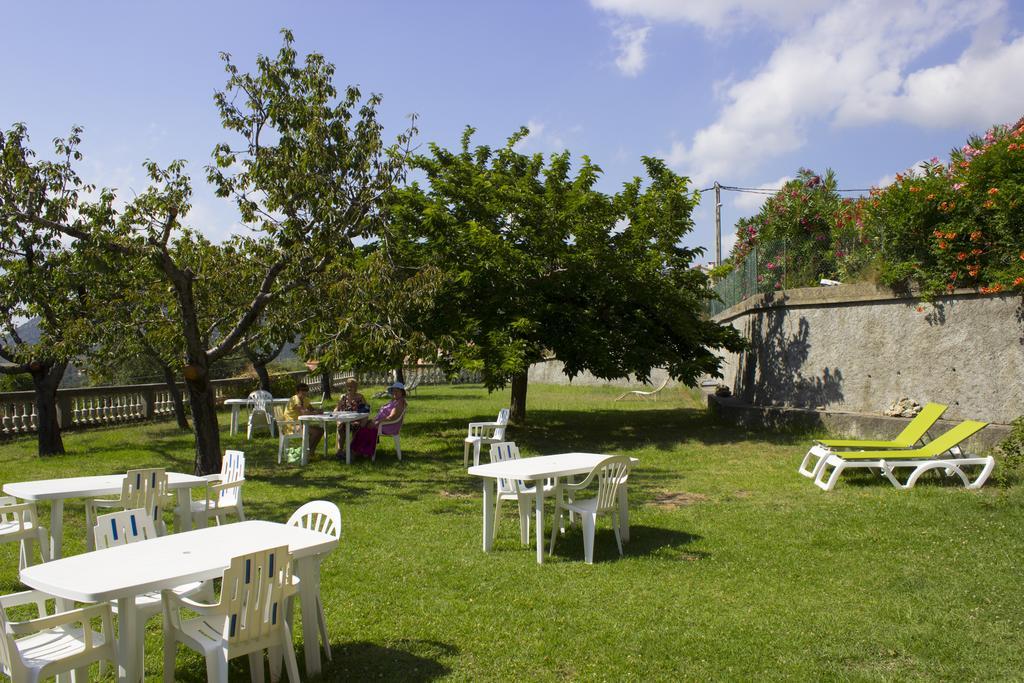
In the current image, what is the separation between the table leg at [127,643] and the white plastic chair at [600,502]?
3835 mm

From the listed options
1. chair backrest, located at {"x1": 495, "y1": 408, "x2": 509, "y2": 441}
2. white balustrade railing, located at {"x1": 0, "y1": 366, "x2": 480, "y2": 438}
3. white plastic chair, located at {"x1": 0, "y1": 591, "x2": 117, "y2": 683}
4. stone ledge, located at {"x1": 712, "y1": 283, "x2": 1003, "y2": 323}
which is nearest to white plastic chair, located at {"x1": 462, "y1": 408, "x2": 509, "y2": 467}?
chair backrest, located at {"x1": 495, "y1": 408, "x2": 509, "y2": 441}

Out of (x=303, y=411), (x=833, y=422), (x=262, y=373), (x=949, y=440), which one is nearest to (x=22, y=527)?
(x=303, y=411)

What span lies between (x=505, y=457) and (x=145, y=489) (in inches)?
134

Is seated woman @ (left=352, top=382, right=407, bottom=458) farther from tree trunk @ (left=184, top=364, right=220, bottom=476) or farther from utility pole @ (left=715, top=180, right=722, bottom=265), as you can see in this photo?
utility pole @ (left=715, top=180, right=722, bottom=265)

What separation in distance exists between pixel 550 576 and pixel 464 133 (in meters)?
12.4

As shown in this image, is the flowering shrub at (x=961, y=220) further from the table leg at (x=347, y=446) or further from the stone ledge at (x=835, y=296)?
the table leg at (x=347, y=446)

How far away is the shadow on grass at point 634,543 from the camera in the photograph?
710 cm

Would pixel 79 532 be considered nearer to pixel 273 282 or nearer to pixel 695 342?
pixel 273 282

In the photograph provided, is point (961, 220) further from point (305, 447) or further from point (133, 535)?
point (133, 535)

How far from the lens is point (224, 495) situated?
7758 millimetres

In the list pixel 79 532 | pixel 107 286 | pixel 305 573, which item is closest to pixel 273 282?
pixel 107 286

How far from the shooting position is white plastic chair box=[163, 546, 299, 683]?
3.86 m

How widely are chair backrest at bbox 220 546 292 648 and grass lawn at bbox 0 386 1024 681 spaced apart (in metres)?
0.80

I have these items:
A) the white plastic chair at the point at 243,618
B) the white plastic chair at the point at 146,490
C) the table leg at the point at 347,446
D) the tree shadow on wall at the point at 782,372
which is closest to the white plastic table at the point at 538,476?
the white plastic chair at the point at 146,490
